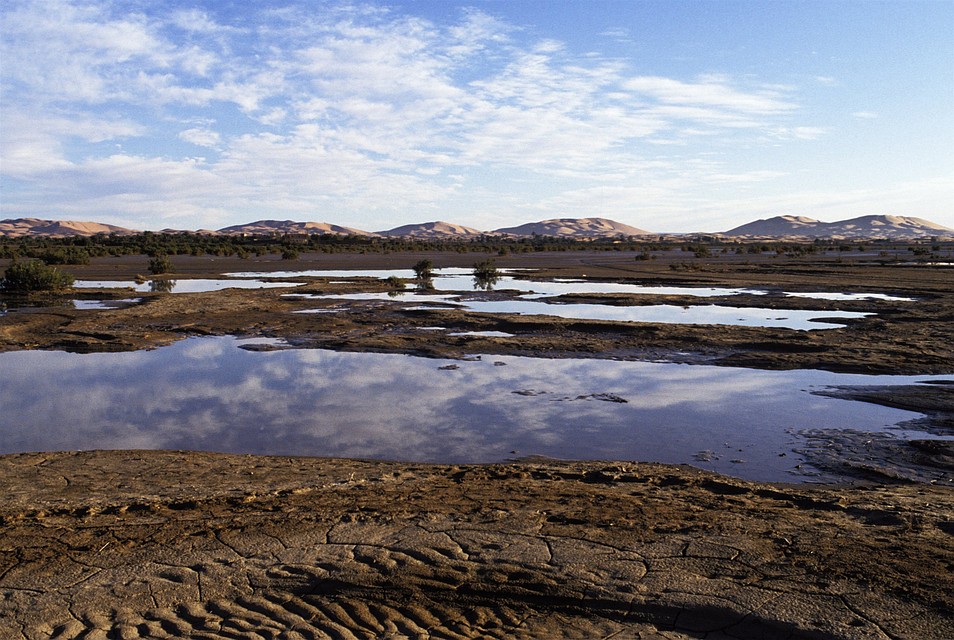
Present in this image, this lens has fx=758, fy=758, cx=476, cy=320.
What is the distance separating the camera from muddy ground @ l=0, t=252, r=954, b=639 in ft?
14.9

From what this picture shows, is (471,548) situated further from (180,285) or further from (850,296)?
(180,285)

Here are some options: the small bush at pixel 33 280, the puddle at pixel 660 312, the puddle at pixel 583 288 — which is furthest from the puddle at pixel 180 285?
the puddle at pixel 660 312

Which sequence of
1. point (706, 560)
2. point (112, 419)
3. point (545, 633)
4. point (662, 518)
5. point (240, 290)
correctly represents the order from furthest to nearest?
1. point (240, 290)
2. point (112, 419)
3. point (662, 518)
4. point (706, 560)
5. point (545, 633)

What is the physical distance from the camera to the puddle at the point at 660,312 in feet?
62.9

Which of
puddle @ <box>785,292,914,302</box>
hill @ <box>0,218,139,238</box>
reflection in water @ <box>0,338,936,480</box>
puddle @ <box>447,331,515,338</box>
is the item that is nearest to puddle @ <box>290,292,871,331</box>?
puddle @ <box>447,331,515,338</box>

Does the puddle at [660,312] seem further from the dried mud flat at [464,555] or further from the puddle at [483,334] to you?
the dried mud flat at [464,555]

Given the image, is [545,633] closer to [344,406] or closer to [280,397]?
[344,406]

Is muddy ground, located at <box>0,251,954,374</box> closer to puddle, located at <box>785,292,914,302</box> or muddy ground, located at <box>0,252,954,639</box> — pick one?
puddle, located at <box>785,292,914,302</box>

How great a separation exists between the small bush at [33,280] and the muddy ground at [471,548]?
22705mm

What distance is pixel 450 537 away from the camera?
18.7ft

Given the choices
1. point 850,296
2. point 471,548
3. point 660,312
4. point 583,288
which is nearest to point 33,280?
point 583,288

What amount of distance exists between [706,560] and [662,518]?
0.83m

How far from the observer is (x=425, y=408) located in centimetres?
1041

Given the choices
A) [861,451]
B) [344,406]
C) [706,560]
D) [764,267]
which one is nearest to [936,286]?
[764,267]
